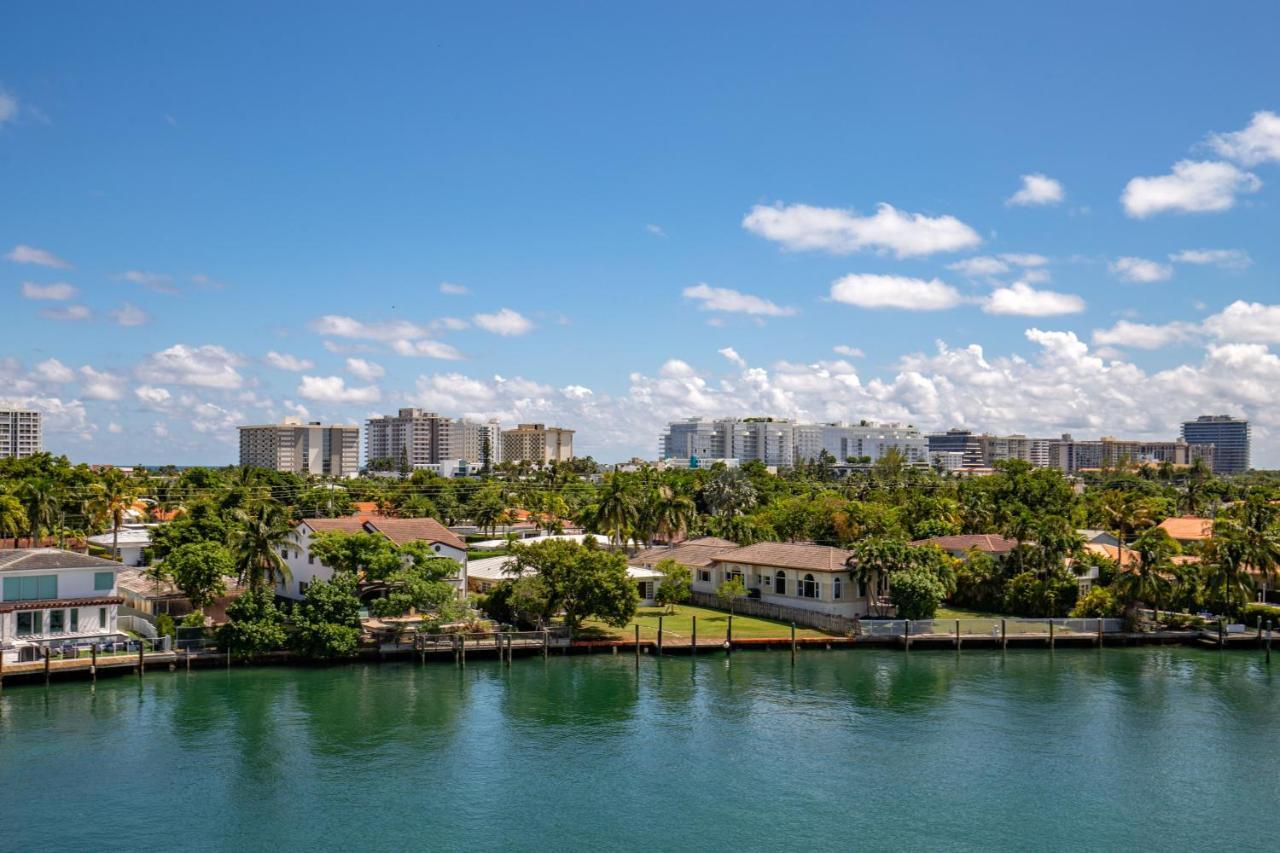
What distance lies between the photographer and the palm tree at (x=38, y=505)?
83562 millimetres

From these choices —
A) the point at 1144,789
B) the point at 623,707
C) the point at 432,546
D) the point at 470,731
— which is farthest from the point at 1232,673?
the point at 432,546

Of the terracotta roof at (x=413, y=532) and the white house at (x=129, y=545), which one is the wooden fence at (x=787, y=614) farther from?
the white house at (x=129, y=545)

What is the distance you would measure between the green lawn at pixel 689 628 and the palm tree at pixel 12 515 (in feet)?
149

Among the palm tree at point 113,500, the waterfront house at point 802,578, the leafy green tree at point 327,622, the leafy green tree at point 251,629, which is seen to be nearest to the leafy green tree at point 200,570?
the leafy green tree at point 251,629

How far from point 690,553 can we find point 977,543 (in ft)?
75.1

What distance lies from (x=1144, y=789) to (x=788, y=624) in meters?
32.0

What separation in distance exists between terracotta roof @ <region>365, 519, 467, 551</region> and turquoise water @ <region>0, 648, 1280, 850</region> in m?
12.9

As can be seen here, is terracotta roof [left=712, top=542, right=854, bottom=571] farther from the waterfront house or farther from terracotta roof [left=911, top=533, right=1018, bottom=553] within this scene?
terracotta roof [left=911, top=533, right=1018, bottom=553]

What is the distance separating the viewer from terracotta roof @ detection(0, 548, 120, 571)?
183 ft

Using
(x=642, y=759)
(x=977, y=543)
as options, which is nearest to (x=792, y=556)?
(x=977, y=543)

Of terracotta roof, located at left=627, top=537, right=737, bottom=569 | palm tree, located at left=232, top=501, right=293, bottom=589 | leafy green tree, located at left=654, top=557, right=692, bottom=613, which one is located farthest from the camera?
terracotta roof, located at left=627, top=537, right=737, bottom=569

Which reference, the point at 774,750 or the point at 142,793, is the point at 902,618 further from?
the point at 142,793

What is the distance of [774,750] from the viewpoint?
44.4 metres

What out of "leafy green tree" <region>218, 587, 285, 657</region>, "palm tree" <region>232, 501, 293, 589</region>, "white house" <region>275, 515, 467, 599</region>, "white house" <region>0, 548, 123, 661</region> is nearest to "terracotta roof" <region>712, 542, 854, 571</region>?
"white house" <region>275, 515, 467, 599</region>
